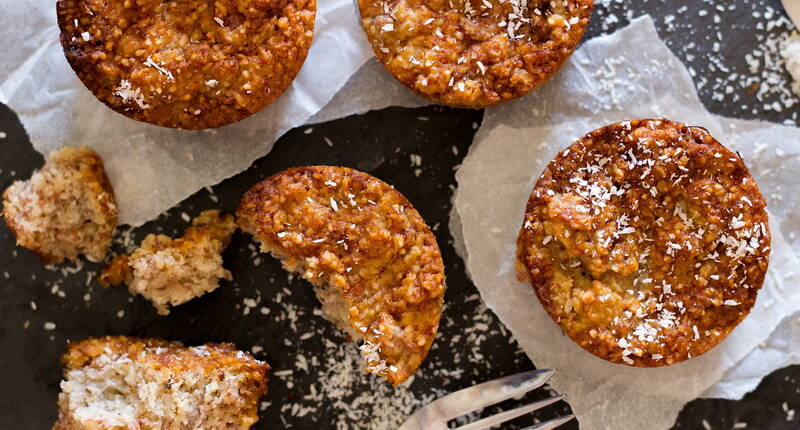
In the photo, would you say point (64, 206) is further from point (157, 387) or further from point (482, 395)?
point (482, 395)

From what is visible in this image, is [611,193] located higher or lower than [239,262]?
higher

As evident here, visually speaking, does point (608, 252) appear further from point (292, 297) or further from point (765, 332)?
point (292, 297)

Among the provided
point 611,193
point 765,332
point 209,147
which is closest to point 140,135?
point 209,147

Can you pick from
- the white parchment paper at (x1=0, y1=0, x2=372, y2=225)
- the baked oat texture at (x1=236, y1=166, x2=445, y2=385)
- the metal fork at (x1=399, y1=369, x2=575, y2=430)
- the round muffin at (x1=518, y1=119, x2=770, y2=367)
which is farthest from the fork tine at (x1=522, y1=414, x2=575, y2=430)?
the white parchment paper at (x1=0, y1=0, x2=372, y2=225)

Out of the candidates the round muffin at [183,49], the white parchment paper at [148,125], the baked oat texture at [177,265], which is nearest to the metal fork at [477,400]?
the baked oat texture at [177,265]

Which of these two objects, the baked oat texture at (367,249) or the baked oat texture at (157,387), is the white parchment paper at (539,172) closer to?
the baked oat texture at (367,249)

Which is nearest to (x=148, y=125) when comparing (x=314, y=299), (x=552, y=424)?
(x=314, y=299)
